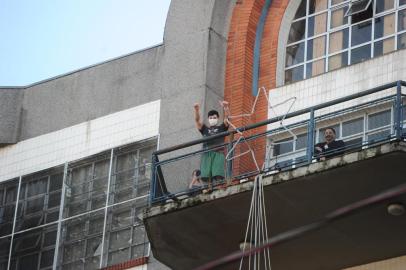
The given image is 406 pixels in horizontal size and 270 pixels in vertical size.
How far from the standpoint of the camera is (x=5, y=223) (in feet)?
61.1

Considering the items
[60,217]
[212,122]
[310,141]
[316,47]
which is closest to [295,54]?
[316,47]

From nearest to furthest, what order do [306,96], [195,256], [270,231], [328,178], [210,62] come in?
1. [328,178]
2. [270,231]
3. [195,256]
4. [306,96]
5. [210,62]

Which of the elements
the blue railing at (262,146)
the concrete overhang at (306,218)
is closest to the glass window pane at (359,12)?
the blue railing at (262,146)

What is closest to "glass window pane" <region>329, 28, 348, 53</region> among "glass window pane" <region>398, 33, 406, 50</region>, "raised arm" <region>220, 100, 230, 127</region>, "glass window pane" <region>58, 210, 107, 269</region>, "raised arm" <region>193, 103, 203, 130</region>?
"glass window pane" <region>398, 33, 406, 50</region>

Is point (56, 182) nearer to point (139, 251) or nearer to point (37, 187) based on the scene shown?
point (37, 187)

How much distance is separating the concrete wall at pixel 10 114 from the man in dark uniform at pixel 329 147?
8204mm

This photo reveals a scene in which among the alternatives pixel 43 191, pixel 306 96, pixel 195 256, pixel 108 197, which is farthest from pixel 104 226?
pixel 306 96

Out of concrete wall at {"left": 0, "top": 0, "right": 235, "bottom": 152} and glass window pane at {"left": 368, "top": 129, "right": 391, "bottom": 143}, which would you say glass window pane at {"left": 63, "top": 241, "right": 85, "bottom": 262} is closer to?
concrete wall at {"left": 0, "top": 0, "right": 235, "bottom": 152}

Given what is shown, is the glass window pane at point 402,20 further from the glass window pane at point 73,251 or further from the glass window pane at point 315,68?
the glass window pane at point 73,251

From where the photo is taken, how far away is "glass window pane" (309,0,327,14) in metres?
16.9

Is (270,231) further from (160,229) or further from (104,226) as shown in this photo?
(104,226)

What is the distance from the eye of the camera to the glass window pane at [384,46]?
15.4 metres

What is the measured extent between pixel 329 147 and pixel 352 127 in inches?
80.5

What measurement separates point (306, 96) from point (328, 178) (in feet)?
12.1
